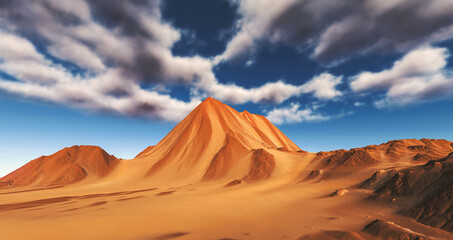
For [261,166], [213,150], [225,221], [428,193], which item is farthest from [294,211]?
[213,150]

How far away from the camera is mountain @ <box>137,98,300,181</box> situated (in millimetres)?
52438

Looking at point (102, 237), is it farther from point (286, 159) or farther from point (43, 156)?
point (43, 156)

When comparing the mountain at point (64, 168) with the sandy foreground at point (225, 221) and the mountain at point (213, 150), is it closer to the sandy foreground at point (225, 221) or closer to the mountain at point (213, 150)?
the mountain at point (213, 150)

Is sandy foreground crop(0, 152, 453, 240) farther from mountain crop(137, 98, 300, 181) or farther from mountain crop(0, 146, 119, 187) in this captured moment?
mountain crop(0, 146, 119, 187)

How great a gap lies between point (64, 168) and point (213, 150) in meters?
47.2

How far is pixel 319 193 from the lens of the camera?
24.7 m

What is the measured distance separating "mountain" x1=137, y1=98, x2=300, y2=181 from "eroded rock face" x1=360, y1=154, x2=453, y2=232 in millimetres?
29230

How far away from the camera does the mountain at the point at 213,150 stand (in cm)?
5244

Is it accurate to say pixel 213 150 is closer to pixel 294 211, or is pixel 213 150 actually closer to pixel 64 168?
pixel 64 168

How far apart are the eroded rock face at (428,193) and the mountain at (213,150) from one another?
2923 cm

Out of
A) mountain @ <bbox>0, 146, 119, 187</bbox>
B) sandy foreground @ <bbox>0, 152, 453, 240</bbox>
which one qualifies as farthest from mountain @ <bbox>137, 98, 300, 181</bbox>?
sandy foreground @ <bbox>0, 152, 453, 240</bbox>

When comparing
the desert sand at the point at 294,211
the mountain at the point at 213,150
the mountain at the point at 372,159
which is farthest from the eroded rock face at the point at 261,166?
the mountain at the point at 372,159

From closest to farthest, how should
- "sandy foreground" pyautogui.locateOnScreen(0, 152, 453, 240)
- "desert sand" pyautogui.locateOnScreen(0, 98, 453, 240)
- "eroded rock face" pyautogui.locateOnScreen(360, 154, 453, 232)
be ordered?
"eroded rock face" pyautogui.locateOnScreen(360, 154, 453, 232)
"desert sand" pyautogui.locateOnScreen(0, 98, 453, 240)
"sandy foreground" pyautogui.locateOnScreen(0, 152, 453, 240)

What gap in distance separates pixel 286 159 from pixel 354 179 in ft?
78.5
